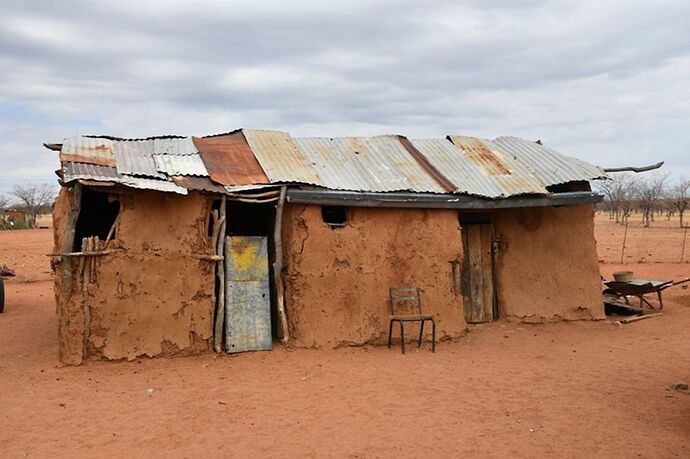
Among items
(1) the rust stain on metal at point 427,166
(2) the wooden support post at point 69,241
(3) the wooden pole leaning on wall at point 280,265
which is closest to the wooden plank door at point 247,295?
(3) the wooden pole leaning on wall at point 280,265

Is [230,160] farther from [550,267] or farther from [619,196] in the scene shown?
[619,196]

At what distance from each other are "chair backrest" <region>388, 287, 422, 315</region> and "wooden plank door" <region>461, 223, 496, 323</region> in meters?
1.58

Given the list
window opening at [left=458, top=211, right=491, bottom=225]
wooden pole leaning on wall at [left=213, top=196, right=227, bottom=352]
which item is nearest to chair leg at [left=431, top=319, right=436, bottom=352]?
window opening at [left=458, top=211, right=491, bottom=225]

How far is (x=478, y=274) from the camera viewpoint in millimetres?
11320

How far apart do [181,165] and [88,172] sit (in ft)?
4.62

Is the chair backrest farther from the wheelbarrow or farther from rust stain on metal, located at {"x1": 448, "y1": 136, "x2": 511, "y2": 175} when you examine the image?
the wheelbarrow

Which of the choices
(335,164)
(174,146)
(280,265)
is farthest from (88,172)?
(335,164)

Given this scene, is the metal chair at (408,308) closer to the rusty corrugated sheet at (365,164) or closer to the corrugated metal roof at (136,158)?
the rusty corrugated sheet at (365,164)

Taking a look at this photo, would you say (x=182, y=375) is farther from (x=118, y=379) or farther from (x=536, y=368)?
(x=536, y=368)

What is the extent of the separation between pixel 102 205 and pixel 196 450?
627cm

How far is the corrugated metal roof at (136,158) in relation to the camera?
29.5ft

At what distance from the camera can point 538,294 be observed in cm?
1125

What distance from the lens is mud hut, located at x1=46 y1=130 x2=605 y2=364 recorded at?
8703mm

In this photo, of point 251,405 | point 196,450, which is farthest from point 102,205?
point 196,450
